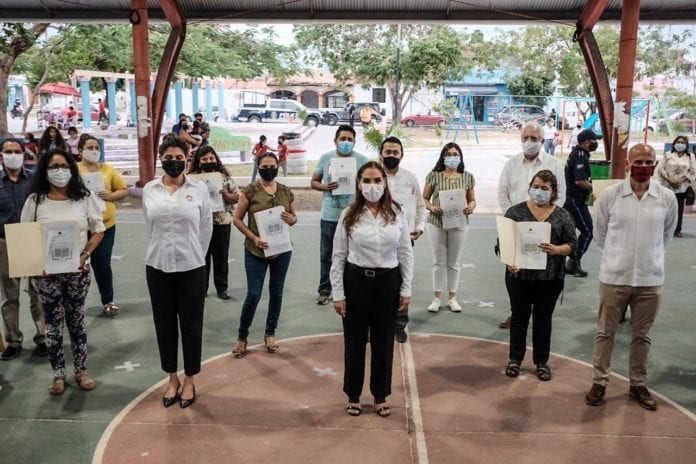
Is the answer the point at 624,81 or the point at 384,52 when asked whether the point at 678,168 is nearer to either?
the point at 624,81

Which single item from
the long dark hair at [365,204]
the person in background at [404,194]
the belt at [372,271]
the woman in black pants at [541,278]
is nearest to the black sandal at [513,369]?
the woman in black pants at [541,278]

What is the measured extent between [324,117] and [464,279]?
3161cm

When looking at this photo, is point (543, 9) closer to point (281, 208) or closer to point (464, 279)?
point (464, 279)

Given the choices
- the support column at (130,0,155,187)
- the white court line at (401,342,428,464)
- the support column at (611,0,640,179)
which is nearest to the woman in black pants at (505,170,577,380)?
the white court line at (401,342,428,464)

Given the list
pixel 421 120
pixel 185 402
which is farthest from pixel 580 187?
pixel 421 120

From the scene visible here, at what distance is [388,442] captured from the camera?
4.64 m

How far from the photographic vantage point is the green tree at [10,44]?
1669cm

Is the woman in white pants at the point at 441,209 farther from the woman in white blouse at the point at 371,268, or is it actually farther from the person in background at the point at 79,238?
the person in background at the point at 79,238

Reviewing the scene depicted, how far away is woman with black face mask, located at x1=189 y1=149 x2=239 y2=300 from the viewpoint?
288 inches

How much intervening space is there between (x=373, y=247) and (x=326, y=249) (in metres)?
2.95

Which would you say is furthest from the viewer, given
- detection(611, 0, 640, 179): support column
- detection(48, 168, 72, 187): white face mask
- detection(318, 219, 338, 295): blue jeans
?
detection(611, 0, 640, 179): support column

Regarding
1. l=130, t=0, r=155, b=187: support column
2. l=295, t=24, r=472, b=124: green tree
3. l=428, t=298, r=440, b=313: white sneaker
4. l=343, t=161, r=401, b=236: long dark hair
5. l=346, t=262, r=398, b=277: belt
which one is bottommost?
l=428, t=298, r=440, b=313: white sneaker

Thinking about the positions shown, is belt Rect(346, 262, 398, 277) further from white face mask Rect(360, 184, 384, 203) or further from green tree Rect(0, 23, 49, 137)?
green tree Rect(0, 23, 49, 137)

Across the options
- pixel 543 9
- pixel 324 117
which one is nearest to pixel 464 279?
pixel 543 9
